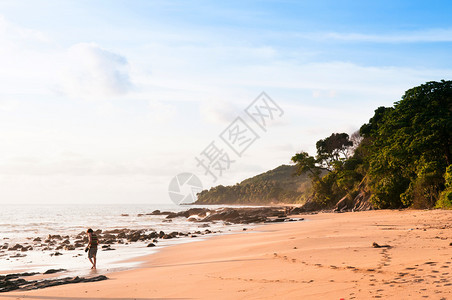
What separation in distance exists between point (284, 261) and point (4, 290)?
29.8 ft

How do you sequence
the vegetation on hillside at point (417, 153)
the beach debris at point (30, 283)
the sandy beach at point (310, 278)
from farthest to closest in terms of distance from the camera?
the vegetation on hillside at point (417, 153) → the beach debris at point (30, 283) → the sandy beach at point (310, 278)

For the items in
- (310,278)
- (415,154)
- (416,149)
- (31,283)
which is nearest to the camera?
(310,278)

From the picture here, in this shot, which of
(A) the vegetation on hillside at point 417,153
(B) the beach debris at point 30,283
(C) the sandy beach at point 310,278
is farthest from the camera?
(A) the vegetation on hillside at point 417,153

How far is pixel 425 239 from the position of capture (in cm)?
1295

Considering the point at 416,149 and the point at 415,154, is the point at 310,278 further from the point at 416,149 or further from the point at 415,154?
the point at 415,154

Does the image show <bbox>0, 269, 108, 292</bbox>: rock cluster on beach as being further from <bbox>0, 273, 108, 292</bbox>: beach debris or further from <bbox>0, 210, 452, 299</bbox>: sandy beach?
<bbox>0, 210, 452, 299</bbox>: sandy beach

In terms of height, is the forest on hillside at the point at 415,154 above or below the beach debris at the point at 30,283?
above

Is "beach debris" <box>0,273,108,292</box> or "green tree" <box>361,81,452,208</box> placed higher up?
"green tree" <box>361,81,452,208</box>

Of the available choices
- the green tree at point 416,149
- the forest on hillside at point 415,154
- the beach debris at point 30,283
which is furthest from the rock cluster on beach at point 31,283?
the green tree at point 416,149

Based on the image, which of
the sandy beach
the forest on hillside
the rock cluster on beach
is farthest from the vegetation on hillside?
the rock cluster on beach

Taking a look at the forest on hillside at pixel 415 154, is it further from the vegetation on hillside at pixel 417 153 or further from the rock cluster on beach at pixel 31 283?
the rock cluster on beach at pixel 31 283

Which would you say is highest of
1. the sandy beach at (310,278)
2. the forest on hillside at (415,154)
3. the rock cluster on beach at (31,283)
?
the forest on hillside at (415,154)

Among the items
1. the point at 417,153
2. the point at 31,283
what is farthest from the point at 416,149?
the point at 31,283

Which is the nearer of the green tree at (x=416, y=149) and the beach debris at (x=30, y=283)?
the beach debris at (x=30, y=283)
